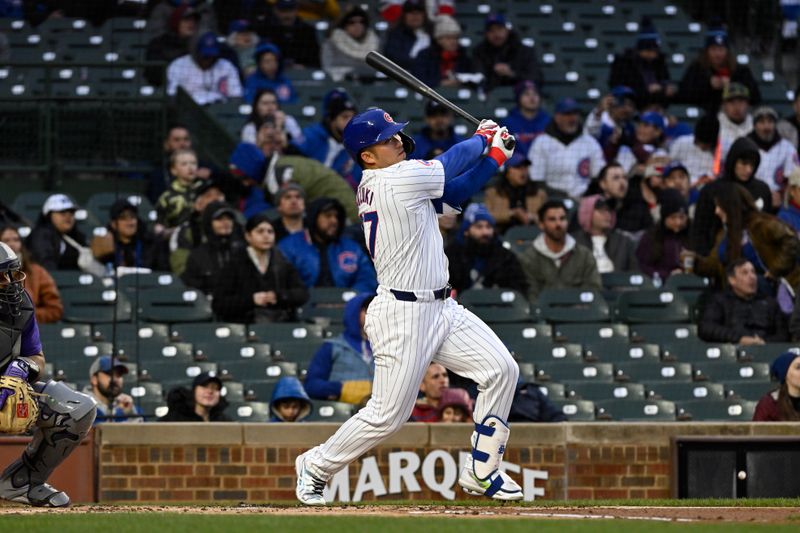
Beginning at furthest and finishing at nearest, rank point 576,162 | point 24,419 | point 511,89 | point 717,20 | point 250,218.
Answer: point 717,20
point 511,89
point 576,162
point 250,218
point 24,419

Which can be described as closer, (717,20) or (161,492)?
(161,492)

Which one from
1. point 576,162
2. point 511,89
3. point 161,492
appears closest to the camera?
point 161,492

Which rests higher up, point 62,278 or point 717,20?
point 717,20

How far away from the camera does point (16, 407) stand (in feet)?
21.0

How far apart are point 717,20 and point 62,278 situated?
688 centimetres

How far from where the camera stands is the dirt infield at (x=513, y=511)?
6.38 metres

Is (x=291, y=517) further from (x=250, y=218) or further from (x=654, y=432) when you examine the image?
(x=250, y=218)

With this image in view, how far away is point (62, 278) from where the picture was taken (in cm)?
1046

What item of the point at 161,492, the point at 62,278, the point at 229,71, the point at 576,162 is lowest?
the point at 161,492

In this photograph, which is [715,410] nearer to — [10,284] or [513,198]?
[513,198]

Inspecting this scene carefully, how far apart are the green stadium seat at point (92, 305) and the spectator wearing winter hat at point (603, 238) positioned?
3084mm

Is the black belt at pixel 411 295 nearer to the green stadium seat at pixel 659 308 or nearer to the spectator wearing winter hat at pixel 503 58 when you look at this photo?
the green stadium seat at pixel 659 308

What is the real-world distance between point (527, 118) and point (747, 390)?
3.09 metres

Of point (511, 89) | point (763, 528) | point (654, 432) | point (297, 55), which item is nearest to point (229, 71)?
point (297, 55)
